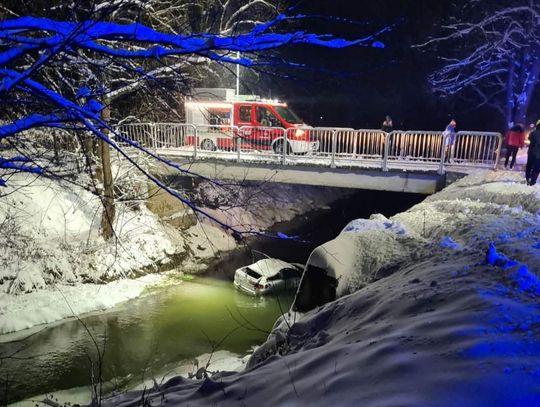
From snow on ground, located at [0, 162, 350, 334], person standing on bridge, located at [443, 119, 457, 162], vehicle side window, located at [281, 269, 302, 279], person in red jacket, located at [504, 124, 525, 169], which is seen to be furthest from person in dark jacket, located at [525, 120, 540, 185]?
vehicle side window, located at [281, 269, 302, 279]

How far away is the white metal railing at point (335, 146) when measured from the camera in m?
13.5

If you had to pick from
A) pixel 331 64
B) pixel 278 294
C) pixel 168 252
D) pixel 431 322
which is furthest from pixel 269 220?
pixel 431 322

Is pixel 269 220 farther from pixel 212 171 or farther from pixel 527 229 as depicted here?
pixel 527 229

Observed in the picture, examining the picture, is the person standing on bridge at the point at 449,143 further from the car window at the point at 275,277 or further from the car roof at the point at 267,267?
the car window at the point at 275,277

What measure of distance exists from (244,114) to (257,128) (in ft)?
5.60

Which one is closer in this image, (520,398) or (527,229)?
(520,398)

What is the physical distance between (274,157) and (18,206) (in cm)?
944

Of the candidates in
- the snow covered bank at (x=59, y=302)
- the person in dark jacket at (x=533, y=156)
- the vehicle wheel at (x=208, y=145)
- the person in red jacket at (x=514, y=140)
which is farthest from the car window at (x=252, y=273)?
the person in red jacket at (x=514, y=140)

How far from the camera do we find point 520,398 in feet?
8.72

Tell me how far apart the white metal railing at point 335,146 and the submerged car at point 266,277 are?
3842 mm

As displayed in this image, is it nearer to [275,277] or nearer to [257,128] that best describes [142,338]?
[275,277]

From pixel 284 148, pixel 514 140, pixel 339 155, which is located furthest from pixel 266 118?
pixel 514 140

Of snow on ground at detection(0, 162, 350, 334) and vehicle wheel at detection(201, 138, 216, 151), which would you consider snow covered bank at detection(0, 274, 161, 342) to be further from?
vehicle wheel at detection(201, 138, 216, 151)

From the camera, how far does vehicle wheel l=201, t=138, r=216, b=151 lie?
1673 centimetres
